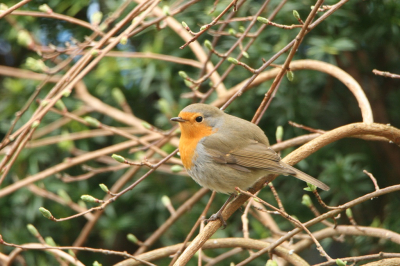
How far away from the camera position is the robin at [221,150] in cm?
275

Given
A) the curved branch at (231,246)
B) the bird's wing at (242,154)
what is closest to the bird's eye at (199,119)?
the bird's wing at (242,154)

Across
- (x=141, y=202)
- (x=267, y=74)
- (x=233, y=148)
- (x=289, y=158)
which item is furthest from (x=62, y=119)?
(x=289, y=158)

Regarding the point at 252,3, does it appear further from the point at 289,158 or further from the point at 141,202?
the point at 141,202

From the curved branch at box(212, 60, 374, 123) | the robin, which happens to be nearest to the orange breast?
the robin

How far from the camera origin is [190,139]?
2969 mm

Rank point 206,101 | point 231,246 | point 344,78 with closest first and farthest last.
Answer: point 231,246
point 344,78
point 206,101

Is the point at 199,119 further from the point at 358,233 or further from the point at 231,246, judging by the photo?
the point at 358,233

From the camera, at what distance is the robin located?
2.75 m

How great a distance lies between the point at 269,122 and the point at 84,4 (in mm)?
1668

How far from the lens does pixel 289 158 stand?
2346 millimetres

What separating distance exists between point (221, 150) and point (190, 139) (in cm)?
21

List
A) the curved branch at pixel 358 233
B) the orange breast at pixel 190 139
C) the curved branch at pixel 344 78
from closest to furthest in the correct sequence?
the curved branch at pixel 358 233 < the curved branch at pixel 344 78 < the orange breast at pixel 190 139

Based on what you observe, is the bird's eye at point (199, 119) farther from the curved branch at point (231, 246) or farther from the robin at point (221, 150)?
the curved branch at point (231, 246)

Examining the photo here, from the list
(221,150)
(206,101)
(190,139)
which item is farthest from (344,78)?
(206,101)
